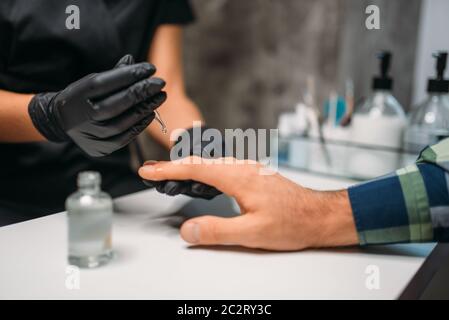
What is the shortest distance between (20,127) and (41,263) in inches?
11.7

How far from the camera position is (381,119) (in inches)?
41.3

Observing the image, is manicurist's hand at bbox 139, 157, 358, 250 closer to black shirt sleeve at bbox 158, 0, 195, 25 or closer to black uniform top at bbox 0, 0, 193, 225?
black uniform top at bbox 0, 0, 193, 225

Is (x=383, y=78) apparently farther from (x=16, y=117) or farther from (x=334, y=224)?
(x=16, y=117)

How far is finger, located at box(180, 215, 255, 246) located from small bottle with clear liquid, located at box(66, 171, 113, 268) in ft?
0.36

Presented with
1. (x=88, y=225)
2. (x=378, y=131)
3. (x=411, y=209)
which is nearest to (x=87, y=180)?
(x=88, y=225)

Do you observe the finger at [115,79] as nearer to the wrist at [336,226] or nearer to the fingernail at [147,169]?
the fingernail at [147,169]

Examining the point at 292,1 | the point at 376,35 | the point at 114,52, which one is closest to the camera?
the point at 114,52

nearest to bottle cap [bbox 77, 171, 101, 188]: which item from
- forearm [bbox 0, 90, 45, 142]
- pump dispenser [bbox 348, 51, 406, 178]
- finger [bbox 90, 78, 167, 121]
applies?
finger [bbox 90, 78, 167, 121]

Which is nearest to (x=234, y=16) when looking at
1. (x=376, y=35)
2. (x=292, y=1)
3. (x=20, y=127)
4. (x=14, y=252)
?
(x=292, y=1)

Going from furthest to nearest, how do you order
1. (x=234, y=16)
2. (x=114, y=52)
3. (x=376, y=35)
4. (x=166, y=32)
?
1. (x=234, y=16)
2. (x=376, y=35)
3. (x=166, y=32)
4. (x=114, y=52)

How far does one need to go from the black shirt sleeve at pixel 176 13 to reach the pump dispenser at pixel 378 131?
500 millimetres

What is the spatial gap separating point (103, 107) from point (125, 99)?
0.03m
